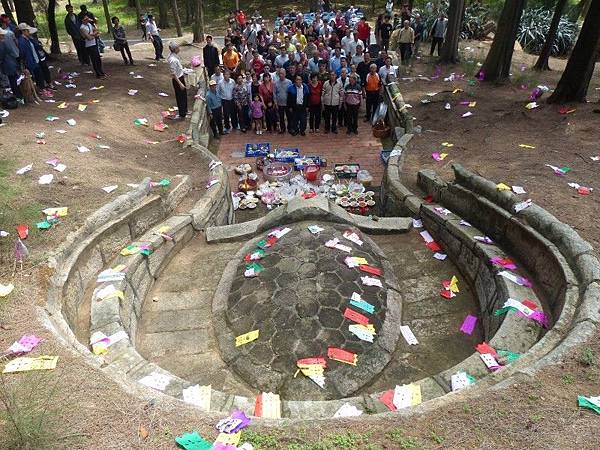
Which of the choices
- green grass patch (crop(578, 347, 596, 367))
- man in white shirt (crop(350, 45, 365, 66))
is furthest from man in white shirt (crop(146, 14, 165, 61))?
green grass patch (crop(578, 347, 596, 367))

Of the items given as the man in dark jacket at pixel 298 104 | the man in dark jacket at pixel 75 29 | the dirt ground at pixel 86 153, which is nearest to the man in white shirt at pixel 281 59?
the man in dark jacket at pixel 298 104

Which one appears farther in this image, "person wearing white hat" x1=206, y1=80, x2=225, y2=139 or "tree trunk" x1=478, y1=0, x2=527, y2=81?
"tree trunk" x1=478, y1=0, x2=527, y2=81

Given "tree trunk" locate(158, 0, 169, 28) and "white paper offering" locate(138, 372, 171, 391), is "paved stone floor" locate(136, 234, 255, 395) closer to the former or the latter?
"white paper offering" locate(138, 372, 171, 391)

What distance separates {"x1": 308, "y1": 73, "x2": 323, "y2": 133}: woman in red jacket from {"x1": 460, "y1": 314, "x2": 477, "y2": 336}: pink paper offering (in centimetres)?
764

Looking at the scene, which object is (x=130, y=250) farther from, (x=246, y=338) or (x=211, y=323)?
(x=246, y=338)

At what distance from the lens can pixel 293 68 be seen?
11.6m

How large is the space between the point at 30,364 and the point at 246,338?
6.93 ft

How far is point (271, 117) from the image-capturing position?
12.1 metres

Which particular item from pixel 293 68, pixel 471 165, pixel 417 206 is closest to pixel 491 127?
pixel 471 165

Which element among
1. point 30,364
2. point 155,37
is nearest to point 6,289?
point 30,364

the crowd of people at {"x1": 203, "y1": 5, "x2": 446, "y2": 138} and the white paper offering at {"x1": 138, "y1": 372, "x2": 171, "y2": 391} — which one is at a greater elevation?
the crowd of people at {"x1": 203, "y1": 5, "x2": 446, "y2": 138}

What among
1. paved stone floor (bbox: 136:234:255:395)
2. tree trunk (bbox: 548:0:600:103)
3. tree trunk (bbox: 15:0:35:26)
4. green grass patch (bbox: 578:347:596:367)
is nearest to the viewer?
green grass patch (bbox: 578:347:596:367)

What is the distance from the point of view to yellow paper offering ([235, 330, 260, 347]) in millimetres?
4988

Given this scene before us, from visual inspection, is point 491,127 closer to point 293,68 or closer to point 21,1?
point 293,68
